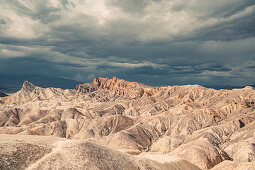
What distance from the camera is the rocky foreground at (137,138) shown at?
3569cm

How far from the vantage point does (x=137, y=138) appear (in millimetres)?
117125

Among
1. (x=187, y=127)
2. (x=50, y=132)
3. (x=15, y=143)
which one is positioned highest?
(x=15, y=143)

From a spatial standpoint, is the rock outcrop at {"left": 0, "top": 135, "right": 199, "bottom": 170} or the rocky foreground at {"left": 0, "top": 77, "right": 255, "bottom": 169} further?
the rocky foreground at {"left": 0, "top": 77, "right": 255, "bottom": 169}

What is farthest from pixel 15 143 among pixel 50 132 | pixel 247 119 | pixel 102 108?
pixel 102 108

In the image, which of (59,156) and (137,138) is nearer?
(59,156)

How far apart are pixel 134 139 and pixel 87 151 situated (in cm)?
7781

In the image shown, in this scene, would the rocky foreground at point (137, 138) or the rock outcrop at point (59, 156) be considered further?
the rocky foreground at point (137, 138)

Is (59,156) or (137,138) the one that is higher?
(59,156)

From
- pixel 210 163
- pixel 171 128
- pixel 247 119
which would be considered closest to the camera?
pixel 210 163

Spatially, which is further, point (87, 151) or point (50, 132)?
point (50, 132)

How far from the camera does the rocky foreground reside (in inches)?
1405

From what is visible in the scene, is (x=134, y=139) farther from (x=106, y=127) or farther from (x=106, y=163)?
(x=106, y=163)

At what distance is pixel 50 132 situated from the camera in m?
128

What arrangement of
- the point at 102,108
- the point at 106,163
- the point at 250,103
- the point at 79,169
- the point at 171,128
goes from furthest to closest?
1. the point at 102,108
2. the point at 250,103
3. the point at 171,128
4. the point at 106,163
5. the point at 79,169
